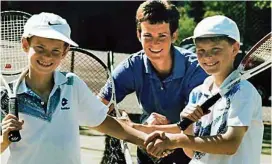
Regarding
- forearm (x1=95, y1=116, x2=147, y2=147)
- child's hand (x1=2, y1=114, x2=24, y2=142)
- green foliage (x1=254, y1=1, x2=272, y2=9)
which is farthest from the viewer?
green foliage (x1=254, y1=1, x2=272, y2=9)

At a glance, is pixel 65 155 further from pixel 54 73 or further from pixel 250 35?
pixel 250 35

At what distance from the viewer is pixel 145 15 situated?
3797 mm

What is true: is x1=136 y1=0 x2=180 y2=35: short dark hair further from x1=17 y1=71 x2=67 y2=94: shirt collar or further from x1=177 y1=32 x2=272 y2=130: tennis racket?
x1=17 y1=71 x2=67 y2=94: shirt collar

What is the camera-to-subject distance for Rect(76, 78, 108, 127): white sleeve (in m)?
3.22

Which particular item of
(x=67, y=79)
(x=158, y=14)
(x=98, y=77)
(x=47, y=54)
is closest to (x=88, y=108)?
(x=67, y=79)

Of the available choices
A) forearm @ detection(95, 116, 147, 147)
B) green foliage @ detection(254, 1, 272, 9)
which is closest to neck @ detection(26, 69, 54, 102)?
forearm @ detection(95, 116, 147, 147)

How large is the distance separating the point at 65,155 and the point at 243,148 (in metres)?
0.81

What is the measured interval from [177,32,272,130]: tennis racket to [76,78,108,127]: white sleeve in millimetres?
388

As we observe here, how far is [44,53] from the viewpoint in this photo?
3070 millimetres

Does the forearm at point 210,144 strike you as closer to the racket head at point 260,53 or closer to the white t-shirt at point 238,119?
the white t-shirt at point 238,119

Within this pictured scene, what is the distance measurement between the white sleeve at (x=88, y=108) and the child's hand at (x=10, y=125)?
0.38 metres

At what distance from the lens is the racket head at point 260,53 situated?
3498 mm

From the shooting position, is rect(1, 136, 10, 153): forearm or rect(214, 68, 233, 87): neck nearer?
rect(1, 136, 10, 153): forearm

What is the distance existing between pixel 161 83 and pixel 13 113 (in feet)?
3.71
